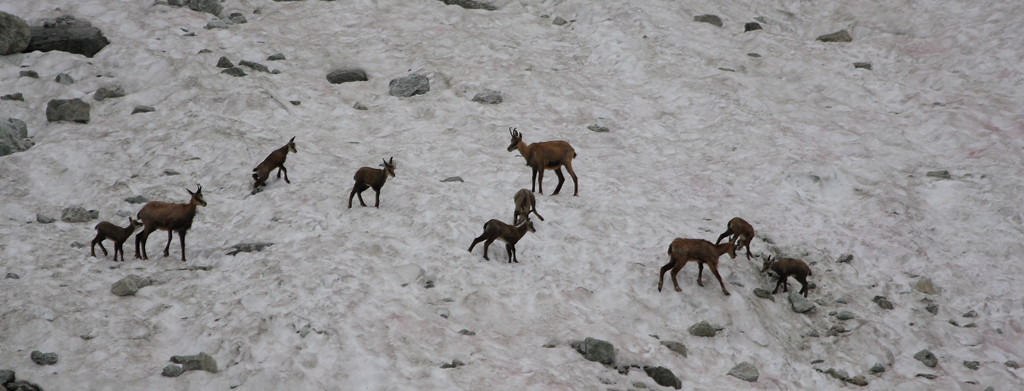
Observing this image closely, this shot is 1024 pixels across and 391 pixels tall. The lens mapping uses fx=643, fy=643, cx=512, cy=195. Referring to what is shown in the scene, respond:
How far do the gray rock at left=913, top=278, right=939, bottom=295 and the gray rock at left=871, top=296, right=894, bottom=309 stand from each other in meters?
0.86

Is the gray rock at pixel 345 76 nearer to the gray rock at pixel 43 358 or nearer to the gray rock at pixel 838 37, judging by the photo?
the gray rock at pixel 43 358

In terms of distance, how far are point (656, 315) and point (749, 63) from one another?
14.6 metres

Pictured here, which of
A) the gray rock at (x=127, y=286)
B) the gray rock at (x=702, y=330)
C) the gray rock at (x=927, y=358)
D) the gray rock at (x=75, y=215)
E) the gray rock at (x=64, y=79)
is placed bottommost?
the gray rock at (x=927, y=358)

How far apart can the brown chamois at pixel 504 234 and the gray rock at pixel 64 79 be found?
14131 mm

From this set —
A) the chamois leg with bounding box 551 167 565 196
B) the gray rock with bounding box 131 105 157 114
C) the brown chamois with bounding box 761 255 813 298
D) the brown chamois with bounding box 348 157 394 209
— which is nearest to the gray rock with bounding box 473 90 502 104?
the chamois leg with bounding box 551 167 565 196

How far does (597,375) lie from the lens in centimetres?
916

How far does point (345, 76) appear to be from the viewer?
2108 cm

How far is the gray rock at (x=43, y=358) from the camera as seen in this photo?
827 centimetres

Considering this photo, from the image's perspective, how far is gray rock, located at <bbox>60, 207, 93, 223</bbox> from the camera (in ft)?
41.3

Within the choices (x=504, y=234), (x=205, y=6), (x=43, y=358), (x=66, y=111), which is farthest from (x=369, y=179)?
(x=205, y=6)

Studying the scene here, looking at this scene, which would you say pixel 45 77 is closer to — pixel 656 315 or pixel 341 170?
pixel 341 170

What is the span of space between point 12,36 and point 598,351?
20.2 m

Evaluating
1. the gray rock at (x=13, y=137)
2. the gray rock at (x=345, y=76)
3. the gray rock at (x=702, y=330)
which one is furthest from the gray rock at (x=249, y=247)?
the gray rock at (x=345, y=76)

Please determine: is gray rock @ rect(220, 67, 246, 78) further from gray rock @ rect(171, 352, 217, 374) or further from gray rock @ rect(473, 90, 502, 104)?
gray rock @ rect(171, 352, 217, 374)
